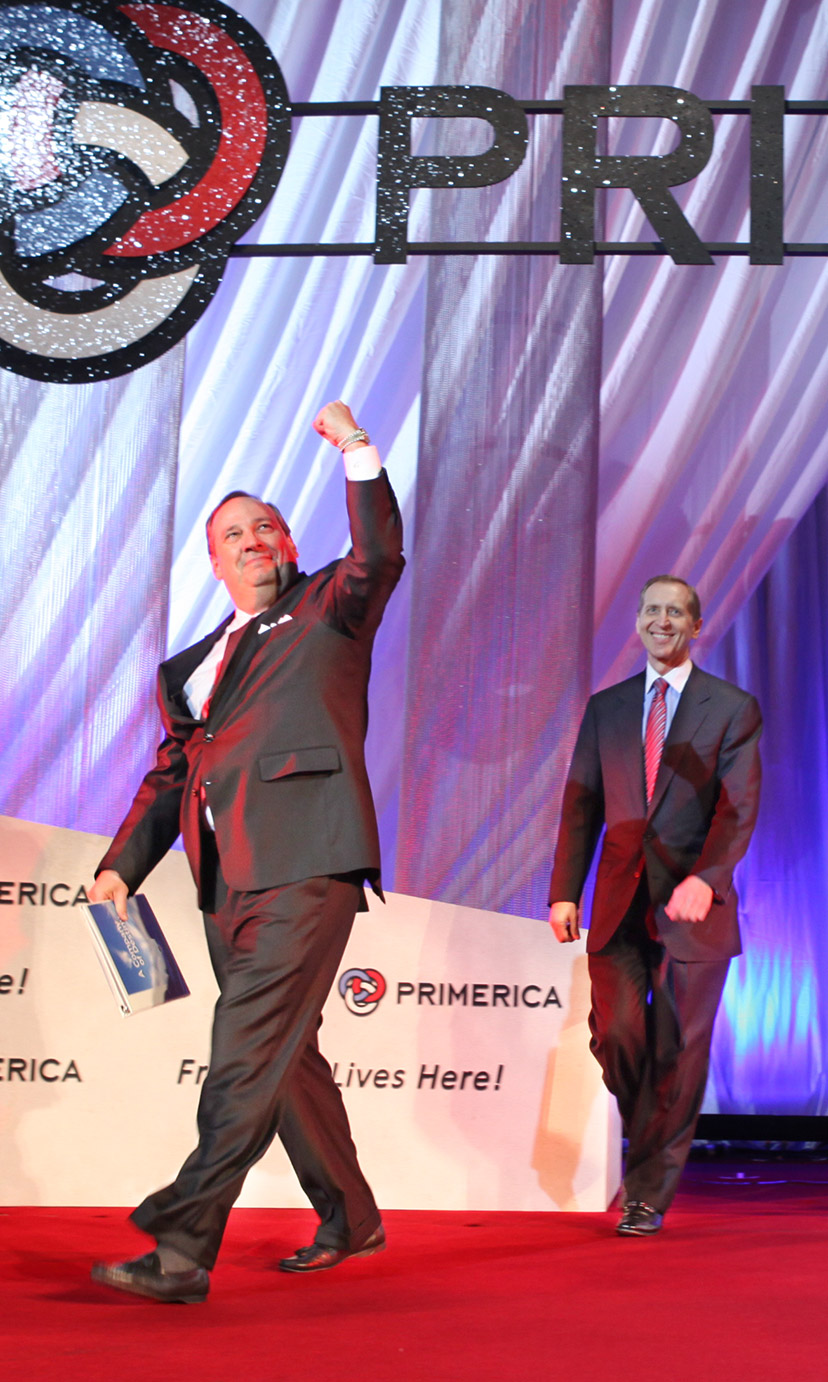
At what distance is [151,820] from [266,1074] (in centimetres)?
65

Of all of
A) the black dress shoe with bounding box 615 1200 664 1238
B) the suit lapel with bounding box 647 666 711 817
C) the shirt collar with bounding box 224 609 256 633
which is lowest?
the black dress shoe with bounding box 615 1200 664 1238

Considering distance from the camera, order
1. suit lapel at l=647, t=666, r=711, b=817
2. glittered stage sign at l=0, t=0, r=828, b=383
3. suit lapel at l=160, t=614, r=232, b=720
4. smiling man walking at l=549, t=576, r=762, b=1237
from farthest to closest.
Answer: glittered stage sign at l=0, t=0, r=828, b=383 → suit lapel at l=647, t=666, r=711, b=817 → smiling man walking at l=549, t=576, r=762, b=1237 → suit lapel at l=160, t=614, r=232, b=720

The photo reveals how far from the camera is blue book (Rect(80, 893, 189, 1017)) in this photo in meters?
2.91

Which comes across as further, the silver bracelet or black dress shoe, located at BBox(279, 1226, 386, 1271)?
black dress shoe, located at BBox(279, 1226, 386, 1271)

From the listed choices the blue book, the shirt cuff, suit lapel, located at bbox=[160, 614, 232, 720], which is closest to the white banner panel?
the blue book

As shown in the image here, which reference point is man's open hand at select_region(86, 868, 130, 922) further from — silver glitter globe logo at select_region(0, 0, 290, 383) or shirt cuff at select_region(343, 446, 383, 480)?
silver glitter globe logo at select_region(0, 0, 290, 383)

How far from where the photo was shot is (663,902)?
3289 mm

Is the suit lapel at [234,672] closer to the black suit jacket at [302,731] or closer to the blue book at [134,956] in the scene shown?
the black suit jacket at [302,731]

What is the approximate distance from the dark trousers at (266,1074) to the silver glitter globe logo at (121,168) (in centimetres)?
244

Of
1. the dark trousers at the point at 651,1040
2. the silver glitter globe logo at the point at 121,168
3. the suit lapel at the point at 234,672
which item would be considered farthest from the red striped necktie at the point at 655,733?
the silver glitter globe logo at the point at 121,168

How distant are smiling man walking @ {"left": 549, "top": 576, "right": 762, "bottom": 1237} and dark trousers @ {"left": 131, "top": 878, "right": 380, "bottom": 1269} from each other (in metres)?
0.75

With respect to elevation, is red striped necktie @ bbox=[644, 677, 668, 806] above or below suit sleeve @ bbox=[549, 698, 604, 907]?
above

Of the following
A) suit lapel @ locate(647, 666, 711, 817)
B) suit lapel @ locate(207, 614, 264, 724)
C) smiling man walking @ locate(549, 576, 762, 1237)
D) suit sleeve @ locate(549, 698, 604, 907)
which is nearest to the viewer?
suit lapel @ locate(207, 614, 264, 724)

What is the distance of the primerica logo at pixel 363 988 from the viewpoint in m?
3.50
